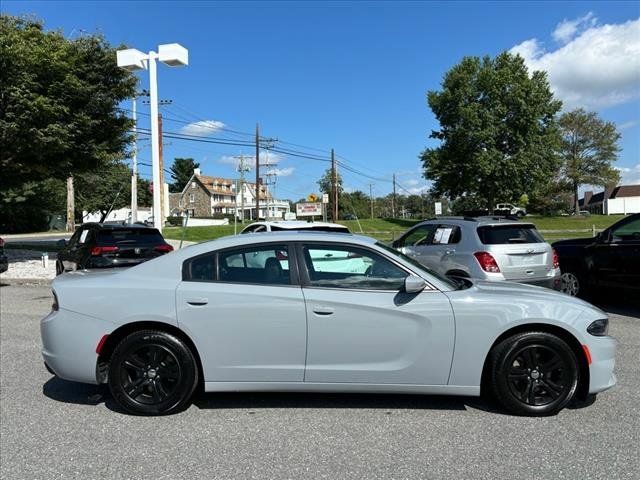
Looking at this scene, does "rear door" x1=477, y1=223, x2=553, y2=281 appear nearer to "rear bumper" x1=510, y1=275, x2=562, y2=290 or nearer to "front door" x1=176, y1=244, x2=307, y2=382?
"rear bumper" x1=510, y1=275, x2=562, y2=290

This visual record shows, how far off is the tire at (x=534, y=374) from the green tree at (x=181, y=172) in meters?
127

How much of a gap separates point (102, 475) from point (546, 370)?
10.9 ft

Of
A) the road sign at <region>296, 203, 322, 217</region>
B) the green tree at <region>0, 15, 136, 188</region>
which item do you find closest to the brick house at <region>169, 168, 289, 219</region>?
the road sign at <region>296, 203, 322, 217</region>

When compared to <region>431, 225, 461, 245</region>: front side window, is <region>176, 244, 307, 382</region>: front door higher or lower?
lower

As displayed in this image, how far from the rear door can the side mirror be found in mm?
4146

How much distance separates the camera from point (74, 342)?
14.4 ft

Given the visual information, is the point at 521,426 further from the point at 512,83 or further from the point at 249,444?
the point at 512,83

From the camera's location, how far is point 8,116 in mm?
14656

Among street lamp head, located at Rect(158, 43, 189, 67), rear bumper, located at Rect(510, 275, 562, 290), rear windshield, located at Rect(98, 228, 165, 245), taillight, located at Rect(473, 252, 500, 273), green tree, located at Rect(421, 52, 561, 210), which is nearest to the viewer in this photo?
taillight, located at Rect(473, 252, 500, 273)

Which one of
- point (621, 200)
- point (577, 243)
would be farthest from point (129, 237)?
point (621, 200)

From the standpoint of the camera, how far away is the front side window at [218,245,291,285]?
4.39m

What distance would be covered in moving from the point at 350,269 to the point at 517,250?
4559 millimetres

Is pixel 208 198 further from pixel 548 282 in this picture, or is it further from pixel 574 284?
pixel 548 282

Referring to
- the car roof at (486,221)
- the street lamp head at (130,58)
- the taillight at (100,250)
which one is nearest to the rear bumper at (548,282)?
the car roof at (486,221)
